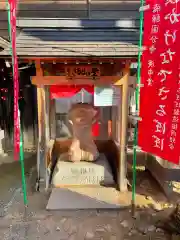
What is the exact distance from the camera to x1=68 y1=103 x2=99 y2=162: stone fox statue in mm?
6566

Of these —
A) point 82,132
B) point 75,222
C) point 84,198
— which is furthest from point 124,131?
point 75,222

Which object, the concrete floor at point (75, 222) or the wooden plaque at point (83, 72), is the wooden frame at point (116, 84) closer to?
the wooden plaque at point (83, 72)

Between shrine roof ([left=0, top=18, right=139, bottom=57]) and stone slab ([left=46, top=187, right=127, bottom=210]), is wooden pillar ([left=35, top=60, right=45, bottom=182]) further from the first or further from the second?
shrine roof ([left=0, top=18, right=139, bottom=57])

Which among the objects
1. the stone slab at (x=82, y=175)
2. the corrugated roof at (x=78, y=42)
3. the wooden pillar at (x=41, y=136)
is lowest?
the stone slab at (x=82, y=175)

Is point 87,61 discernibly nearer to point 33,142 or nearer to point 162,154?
point 162,154

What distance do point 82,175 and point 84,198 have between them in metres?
0.77

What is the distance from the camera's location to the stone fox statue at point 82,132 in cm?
657

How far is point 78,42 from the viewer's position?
5.71 meters

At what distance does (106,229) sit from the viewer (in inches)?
186

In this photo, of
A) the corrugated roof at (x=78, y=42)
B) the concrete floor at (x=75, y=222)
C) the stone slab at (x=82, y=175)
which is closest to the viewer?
the concrete floor at (x=75, y=222)

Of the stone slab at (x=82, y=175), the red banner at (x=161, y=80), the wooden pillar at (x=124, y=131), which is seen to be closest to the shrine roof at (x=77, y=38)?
the wooden pillar at (x=124, y=131)

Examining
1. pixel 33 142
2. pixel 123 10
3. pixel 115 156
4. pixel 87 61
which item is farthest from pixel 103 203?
pixel 123 10

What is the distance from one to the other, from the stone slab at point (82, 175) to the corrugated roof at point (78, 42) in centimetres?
301

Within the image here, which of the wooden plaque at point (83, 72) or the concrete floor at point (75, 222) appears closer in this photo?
the concrete floor at point (75, 222)
